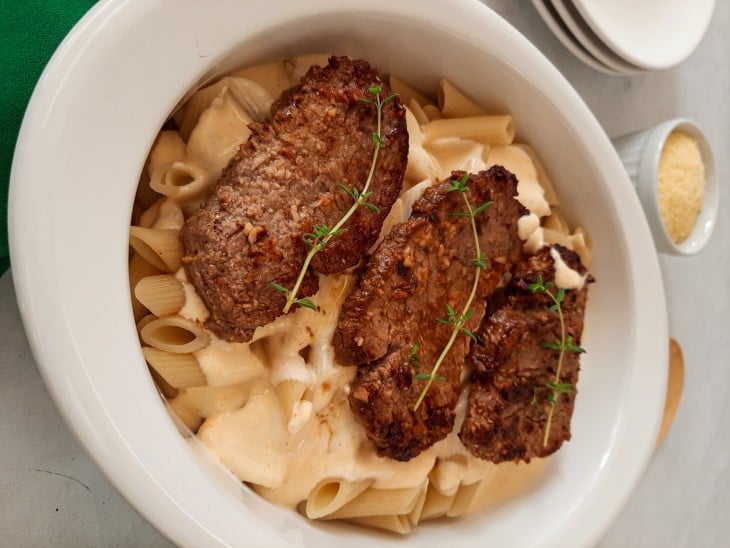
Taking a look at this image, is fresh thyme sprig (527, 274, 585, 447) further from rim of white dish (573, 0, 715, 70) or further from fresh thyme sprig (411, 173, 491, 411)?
rim of white dish (573, 0, 715, 70)

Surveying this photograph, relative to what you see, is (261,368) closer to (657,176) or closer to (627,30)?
(657,176)

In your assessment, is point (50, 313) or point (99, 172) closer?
point (50, 313)

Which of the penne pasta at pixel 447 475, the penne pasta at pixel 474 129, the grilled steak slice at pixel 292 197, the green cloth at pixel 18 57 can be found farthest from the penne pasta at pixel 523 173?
the green cloth at pixel 18 57

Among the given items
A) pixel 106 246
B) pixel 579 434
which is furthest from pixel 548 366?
pixel 106 246

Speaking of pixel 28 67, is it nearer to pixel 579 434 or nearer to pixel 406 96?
pixel 406 96

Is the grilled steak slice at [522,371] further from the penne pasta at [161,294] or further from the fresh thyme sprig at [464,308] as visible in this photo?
the penne pasta at [161,294]

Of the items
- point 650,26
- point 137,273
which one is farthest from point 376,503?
point 650,26
